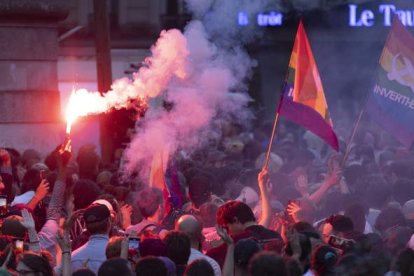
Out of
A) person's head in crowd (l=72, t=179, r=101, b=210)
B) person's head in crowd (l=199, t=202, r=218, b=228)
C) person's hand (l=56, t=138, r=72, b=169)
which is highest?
person's hand (l=56, t=138, r=72, b=169)

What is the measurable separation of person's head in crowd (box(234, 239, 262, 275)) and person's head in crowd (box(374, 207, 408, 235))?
2.44 m

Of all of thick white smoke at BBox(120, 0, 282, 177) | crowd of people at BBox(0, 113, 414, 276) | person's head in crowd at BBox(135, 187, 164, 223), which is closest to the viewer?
crowd of people at BBox(0, 113, 414, 276)

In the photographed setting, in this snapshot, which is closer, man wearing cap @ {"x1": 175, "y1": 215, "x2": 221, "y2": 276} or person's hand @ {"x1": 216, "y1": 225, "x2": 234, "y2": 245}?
person's hand @ {"x1": 216, "y1": 225, "x2": 234, "y2": 245}

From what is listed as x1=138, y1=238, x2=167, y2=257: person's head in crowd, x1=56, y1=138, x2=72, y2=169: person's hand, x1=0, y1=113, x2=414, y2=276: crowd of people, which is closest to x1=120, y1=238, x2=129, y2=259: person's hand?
x1=0, y1=113, x2=414, y2=276: crowd of people

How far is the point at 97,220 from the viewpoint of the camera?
8.23 m

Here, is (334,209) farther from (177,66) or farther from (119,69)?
(119,69)

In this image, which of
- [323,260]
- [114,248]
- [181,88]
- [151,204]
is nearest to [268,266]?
[323,260]

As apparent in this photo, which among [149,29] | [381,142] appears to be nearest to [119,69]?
[149,29]

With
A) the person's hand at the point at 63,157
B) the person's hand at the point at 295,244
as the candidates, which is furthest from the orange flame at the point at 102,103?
the person's hand at the point at 295,244

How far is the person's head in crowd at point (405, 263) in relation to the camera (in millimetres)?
7113

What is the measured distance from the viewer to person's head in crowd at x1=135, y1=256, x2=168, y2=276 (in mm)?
6918

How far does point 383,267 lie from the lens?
22.0 ft

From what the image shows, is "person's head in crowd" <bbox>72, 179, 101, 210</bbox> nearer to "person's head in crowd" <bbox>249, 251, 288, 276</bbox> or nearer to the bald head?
the bald head

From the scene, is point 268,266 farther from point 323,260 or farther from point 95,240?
point 95,240
